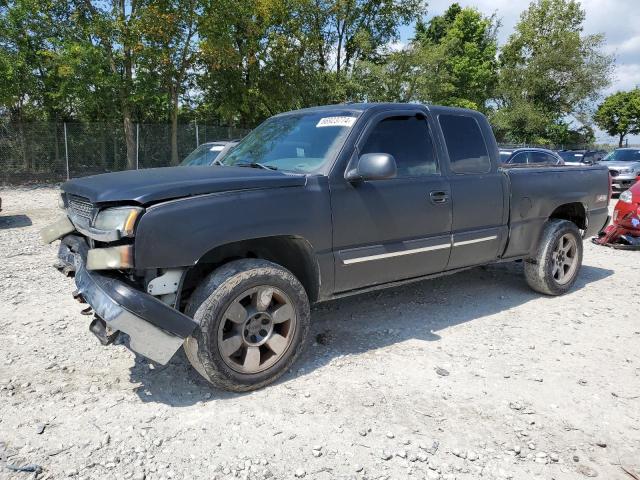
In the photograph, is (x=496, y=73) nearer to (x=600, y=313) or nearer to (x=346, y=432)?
(x=600, y=313)

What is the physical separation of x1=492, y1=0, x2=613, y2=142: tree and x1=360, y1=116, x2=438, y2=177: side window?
135ft

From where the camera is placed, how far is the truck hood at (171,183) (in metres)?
3.01

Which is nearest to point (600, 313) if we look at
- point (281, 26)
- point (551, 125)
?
point (281, 26)

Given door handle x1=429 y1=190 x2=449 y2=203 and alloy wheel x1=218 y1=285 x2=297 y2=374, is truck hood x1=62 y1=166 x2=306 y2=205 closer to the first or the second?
alloy wheel x1=218 y1=285 x2=297 y2=374

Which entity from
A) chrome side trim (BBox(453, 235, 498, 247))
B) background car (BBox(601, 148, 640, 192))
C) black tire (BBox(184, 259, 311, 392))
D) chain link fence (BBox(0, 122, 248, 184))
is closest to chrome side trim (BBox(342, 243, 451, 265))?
chrome side trim (BBox(453, 235, 498, 247))

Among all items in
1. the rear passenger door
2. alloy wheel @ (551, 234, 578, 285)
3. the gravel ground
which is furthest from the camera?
alloy wheel @ (551, 234, 578, 285)

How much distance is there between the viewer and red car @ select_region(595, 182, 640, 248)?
26.2ft

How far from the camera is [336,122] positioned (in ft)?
13.3

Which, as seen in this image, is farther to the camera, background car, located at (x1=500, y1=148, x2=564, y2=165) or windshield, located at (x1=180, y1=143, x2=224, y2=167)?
background car, located at (x1=500, y1=148, x2=564, y2=165)

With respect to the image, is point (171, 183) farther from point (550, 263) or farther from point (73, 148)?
point (73, 148)

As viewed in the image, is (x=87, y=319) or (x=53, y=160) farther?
(x=53, y=160)

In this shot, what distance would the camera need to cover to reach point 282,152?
13.4ft

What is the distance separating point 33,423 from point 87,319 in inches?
66.4

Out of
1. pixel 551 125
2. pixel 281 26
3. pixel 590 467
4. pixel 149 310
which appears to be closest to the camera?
pixel 590 467
